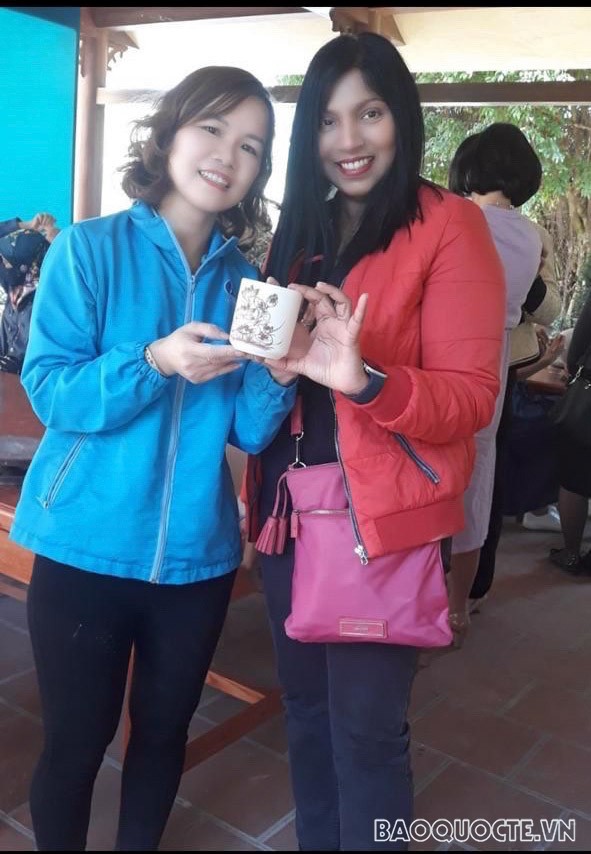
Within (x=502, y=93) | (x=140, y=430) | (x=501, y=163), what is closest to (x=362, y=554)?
(x=140, y=430)

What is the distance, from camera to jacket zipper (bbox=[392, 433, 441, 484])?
3.75ft

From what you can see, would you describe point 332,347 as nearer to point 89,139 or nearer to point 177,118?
point 177,118

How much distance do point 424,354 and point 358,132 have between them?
1.17 ft

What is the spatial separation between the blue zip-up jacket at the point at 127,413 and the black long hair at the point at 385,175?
16 centimetres

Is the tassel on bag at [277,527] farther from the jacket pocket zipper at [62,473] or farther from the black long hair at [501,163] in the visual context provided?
the black long hair at [501,163]

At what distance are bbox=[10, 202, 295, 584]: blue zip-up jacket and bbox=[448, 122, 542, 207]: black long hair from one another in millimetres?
1295

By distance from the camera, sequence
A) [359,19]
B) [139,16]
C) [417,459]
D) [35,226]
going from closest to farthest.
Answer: [417,459], [35,226], [359,19], [139,16]


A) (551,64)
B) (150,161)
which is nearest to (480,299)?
(150,161)

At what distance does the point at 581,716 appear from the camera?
2270mm

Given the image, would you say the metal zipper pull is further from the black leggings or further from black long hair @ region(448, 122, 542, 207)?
black long hair @ region(448, 122, 542, 207)

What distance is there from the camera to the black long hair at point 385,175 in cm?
117

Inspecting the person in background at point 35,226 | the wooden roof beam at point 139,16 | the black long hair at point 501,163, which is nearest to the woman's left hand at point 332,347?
the person in background at point 35,226

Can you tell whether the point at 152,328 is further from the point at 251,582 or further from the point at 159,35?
the point at 159,35

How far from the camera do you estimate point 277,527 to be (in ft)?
4.13
